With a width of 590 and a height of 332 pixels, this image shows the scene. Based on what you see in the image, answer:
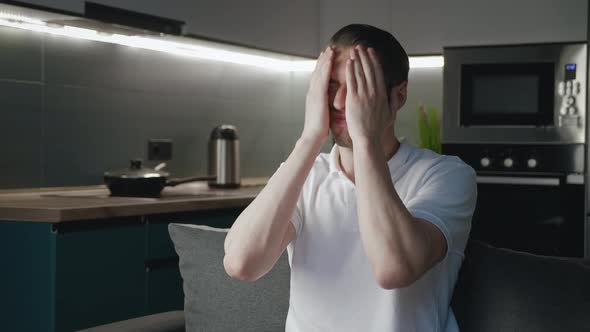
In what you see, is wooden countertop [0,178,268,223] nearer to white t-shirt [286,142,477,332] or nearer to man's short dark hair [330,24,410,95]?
white t-shirt [286,142,477,332]

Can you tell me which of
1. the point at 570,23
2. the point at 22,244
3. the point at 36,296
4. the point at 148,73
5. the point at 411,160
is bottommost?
the point at 36,296

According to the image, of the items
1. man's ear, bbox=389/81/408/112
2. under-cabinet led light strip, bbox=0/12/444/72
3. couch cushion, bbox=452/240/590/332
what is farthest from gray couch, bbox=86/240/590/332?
under-cabinet led light strip, bbox=0/12/444/72

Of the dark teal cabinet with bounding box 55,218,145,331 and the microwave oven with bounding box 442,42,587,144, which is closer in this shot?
the dark teal cabinet with bounding box 55,218,145,331

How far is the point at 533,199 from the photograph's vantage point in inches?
148

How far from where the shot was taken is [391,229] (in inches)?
55.9

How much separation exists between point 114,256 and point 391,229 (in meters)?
1.51

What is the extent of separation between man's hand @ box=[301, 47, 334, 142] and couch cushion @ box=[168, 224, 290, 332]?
0.43 metres

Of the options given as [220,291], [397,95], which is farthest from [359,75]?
[220,291]

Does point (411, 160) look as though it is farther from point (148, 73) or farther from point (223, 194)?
point (148, 73)

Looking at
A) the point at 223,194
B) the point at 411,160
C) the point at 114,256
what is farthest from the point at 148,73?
the point at 411,160

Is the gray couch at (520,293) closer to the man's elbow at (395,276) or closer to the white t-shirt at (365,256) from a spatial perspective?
the white t-shirt at (365,256)

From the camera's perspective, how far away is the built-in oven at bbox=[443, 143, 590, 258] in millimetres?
3699

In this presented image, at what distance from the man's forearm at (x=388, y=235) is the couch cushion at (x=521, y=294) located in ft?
0.64

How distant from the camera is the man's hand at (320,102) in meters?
1.58
